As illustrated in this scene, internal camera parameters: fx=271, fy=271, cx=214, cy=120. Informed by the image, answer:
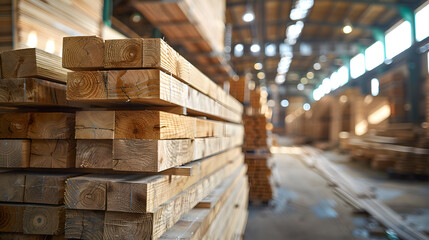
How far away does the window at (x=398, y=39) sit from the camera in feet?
47.0

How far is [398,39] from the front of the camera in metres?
15.3

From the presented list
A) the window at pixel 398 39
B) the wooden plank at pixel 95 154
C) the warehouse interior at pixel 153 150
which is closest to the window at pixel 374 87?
the window at pixel 398 39

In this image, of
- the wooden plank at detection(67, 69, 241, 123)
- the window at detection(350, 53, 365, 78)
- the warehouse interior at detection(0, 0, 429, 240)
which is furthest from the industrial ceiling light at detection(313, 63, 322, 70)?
the wooden plank at detection(67, 69, 241, 123)

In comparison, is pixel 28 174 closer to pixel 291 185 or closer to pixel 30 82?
pixel 30 82

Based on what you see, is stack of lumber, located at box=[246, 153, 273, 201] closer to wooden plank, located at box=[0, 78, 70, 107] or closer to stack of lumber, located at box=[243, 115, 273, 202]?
stack of lumber, located at box=[243, 115, 273, 202]

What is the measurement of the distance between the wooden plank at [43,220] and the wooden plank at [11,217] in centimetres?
4

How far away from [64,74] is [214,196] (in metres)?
1.64

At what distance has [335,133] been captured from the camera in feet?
51.3

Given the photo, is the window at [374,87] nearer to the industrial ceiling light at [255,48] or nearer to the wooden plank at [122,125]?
the industrial ceiling light at [255,48]

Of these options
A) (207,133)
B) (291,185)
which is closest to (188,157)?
(207,133)

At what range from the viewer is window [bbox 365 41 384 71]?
1764cm

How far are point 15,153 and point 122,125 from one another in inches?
31.3

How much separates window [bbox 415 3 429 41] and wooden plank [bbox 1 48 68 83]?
15.3 meters

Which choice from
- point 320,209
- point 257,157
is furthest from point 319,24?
point 320,209
